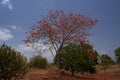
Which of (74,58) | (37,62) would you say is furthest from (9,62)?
(37,62)

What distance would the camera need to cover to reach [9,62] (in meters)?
19.6

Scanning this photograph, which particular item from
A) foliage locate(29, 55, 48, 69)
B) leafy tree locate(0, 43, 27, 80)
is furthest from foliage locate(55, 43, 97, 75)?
leafy tree locate(0, 43, 27, 80)

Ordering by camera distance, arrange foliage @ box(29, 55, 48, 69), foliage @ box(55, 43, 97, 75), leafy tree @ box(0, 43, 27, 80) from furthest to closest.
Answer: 1. foliage @ box(29, 55, 48, 69)
2. foliage @ box(55, 43, 97, 75)
3. leafy tree @ box(0, 43, 27, 80)

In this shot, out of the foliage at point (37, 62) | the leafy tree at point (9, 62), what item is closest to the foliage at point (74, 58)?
the foliage at point (37, 62)

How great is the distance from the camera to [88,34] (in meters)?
27.5

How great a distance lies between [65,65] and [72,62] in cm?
148

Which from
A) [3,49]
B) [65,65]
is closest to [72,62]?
[65,65]

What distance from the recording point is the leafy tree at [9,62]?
1914cm

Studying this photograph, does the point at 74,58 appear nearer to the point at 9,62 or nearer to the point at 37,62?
the point at 37,62

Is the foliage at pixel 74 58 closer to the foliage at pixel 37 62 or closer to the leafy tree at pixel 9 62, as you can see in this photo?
the foliage at pixel 37 62

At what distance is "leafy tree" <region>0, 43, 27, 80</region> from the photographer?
1914cm

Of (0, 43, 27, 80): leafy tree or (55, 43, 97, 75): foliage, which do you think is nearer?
(0, 43, 27, 80): leafy tree

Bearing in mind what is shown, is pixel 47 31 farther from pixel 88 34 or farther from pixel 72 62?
pixel 72 62

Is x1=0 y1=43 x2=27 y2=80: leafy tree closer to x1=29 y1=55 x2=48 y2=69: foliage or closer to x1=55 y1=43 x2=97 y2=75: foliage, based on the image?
x1=55 y1=43 x2=97 y2=75: foliage
